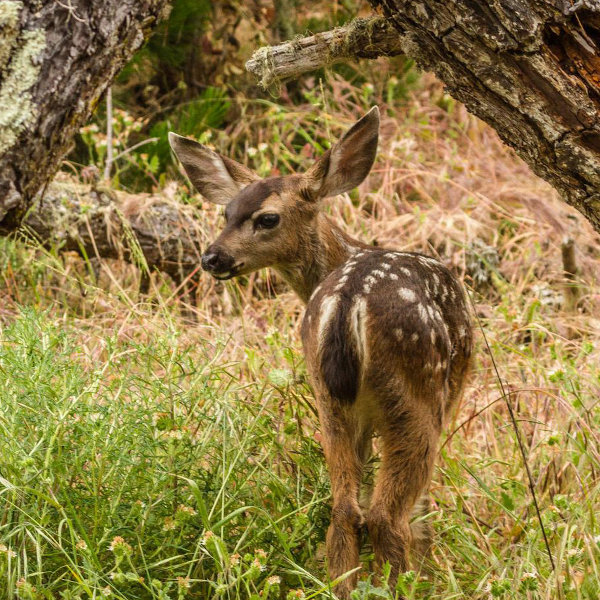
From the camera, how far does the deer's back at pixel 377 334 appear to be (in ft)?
9.95

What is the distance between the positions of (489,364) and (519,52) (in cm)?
242

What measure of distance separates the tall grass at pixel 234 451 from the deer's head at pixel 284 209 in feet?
1.22

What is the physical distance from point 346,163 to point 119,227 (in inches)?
81.8

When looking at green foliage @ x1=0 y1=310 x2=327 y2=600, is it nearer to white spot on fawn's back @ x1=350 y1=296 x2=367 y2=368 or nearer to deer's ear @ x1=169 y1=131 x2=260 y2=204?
white spot on fawn's back @ x1=350 y1=296 x2=367 y2=368

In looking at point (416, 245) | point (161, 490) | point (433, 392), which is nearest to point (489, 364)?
point (416, 245)

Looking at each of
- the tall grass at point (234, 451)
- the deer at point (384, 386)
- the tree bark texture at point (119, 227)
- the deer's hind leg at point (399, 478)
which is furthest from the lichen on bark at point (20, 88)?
the deer's hind leg at point (399, 478)

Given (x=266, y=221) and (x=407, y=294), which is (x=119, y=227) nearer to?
(x=266, y=221)

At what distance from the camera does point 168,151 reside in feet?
22.2

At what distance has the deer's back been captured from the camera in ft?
9.95

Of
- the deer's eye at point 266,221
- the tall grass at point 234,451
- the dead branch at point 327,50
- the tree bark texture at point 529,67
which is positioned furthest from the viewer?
the deer's eye at point 266,221

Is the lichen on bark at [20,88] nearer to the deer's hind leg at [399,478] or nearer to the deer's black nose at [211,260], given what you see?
the deer's black nose at [211,260]

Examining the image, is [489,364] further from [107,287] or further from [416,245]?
[107,287]

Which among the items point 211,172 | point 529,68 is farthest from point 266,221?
point 529,68

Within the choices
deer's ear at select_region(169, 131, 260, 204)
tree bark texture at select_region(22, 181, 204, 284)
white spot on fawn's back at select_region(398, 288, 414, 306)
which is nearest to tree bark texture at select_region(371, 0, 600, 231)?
white spot on fawn's back at select_region(398, 288, 414, 306)
